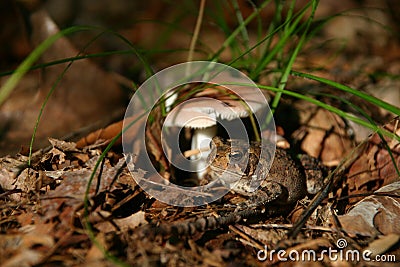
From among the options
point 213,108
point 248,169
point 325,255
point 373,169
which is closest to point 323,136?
point 373,169

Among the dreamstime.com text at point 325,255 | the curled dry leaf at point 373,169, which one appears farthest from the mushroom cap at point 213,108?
the dreamstime.com text at point 325,255

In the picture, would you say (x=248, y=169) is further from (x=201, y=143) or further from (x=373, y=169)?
(x=373, y=169)

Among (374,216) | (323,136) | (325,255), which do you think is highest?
(323,136)

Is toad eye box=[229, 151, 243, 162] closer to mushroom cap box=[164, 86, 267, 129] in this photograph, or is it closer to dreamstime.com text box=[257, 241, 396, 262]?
mushroom cap box=[164, 86, 267, 129]

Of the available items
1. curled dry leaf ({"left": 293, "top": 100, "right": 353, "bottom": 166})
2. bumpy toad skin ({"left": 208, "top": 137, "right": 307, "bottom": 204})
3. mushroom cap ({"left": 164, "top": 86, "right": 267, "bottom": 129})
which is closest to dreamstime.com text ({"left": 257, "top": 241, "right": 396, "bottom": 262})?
bumpy toad skin ({"left": 208, "top": 137, "right": 307, "bottom": 204})

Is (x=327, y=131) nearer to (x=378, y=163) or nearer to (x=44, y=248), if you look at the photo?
(x=378, y=163)

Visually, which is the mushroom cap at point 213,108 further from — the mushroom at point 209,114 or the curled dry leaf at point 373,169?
the curled dry leaf at point 373,169
